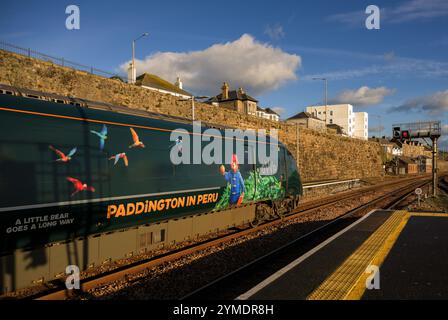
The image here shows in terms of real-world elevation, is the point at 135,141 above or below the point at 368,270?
above

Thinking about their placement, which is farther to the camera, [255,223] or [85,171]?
[255,223]

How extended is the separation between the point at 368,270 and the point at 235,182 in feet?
22.4

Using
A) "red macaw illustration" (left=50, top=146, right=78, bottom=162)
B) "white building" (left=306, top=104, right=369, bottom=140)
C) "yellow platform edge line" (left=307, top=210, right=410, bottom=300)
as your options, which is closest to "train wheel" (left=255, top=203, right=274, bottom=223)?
"yellow platform edge line" (left=307, top=210, right=410, bottom=300)

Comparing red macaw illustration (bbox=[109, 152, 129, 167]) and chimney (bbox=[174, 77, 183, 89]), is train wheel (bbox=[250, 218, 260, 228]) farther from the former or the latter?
chimney (bbox=[174, 77, 183, 89])

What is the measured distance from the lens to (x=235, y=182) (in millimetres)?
13594

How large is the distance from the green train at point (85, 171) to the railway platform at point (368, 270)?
13.0 ft

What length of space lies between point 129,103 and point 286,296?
20.8 meters

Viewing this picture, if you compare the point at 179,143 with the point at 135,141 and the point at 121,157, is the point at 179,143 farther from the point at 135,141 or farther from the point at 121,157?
the point at 121,157

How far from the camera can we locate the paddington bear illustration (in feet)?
43.7

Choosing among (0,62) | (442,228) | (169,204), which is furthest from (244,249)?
(0,62)

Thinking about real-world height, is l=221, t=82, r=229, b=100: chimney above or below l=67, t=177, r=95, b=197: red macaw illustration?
above

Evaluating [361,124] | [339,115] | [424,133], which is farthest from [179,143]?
[361,124]

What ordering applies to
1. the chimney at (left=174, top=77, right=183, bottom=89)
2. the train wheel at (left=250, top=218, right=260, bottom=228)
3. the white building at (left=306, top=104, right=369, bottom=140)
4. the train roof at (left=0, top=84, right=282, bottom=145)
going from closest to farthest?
the train roof at (left=0, top=84, right=282, bottom=145), the train wheel at (left=250, top=218, right=260, bottom=228), the chimney at (left=174, top=77, right=183, bottom=89), the white building at (left=306, top=104, right=369, bottom=140)
